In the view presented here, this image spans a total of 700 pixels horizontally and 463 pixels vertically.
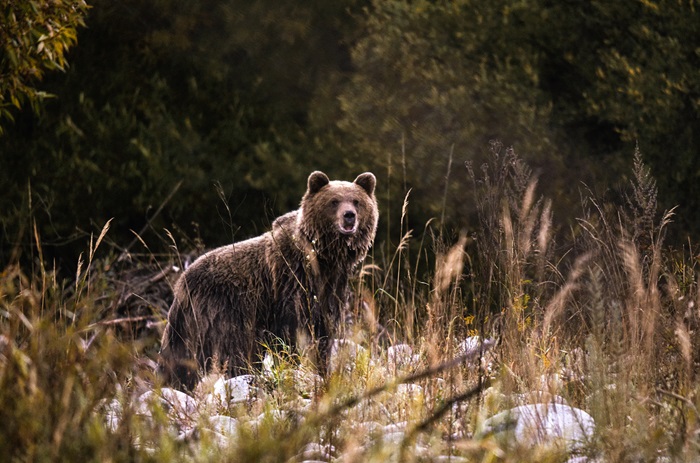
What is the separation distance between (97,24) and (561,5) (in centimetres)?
550

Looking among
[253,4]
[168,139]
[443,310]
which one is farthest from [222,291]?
[253,4]

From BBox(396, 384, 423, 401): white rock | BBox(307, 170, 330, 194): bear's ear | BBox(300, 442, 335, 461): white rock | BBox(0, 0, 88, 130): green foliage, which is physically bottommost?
BBox(396, 384, 423, 401): white rock

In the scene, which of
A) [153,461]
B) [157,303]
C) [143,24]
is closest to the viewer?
[153,461]

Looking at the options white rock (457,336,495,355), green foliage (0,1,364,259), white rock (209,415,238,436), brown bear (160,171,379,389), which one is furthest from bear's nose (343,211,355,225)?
green foliage (0,1,364,259)

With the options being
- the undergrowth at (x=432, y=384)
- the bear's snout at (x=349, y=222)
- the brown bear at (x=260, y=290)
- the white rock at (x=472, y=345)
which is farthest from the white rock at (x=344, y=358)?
the bear's snout at (x=349, y=222)

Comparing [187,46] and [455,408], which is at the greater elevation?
[187,46]

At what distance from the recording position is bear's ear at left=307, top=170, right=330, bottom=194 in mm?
6293

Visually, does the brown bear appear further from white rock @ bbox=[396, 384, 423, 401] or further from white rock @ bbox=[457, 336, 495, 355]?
white rock @ bbox=[396, 384, 423, 401]

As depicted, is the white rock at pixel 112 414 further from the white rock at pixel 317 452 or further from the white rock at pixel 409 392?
the white rock at pixel 409 392

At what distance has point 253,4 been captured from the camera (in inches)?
411

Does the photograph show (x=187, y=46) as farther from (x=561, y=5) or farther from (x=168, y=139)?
(x=561, y=5)

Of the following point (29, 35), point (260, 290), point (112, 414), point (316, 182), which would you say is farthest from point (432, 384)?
point (29, 35)

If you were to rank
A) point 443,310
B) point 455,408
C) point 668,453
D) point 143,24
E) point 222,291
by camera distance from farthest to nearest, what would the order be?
1. point 143,24
2. point 222,291
3. point 443,310
4. point 455,408
5. point 668,453

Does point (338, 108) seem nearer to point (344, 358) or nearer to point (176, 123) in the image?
point (176, 123)
